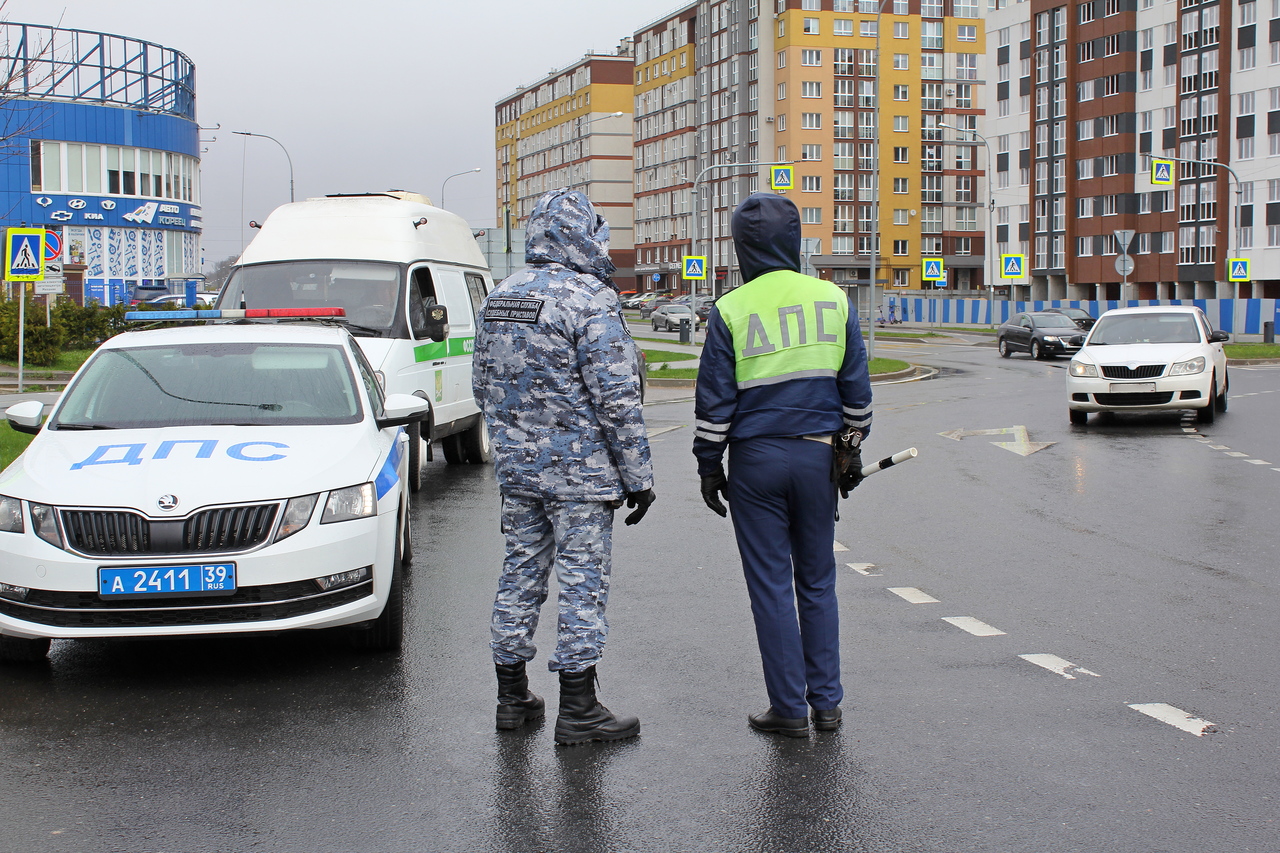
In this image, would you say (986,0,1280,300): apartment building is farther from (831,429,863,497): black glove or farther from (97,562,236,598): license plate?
(97,562,236,598): license plate

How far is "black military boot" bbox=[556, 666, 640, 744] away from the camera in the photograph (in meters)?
4.81

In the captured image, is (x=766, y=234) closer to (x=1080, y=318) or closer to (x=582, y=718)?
(x=582, y=718)

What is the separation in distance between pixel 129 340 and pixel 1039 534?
6190 mm

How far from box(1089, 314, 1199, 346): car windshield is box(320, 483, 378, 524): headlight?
1484 centimetres

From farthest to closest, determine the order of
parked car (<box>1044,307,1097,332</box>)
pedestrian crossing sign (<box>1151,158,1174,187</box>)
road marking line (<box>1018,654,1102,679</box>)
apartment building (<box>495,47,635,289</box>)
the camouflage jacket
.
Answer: apartment building (<box>495,47,635,289</box>)
parked car (<box>1044,307,1097,332</box>)
pedestrian crossing sign (<box>1151,158,1174,187</box>)
road marking line (<box>1018,654,1102,679</box>)
the camouflage jacket

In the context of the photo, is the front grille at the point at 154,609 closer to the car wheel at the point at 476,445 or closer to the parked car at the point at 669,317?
the car wheel at the point at 476,445

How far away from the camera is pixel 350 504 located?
19.4 feet

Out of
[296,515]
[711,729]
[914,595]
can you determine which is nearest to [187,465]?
[296,515]

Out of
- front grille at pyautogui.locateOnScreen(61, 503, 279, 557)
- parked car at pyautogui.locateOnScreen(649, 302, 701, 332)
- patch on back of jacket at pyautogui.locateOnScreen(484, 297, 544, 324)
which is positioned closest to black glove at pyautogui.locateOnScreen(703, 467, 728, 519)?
patch on back of jacket at pyautogui.locateOnScreen(484, 297, 544, 324)

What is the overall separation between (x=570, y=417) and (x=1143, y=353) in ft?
48.8

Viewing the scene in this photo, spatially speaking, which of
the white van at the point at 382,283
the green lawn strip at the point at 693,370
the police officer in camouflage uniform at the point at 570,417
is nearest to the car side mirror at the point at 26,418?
the police officer in camouflage uniform at the point at 570,417

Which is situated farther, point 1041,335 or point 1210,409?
point 1041,335

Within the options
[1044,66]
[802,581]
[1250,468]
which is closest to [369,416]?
[802,581]

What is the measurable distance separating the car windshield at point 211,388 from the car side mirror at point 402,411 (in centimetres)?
17
